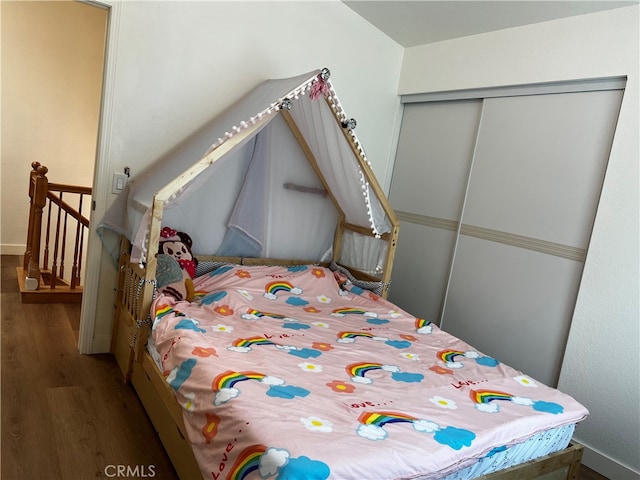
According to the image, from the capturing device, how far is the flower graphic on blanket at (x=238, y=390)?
5.54 ft

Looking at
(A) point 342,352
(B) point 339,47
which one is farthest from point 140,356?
(B) point 339,47

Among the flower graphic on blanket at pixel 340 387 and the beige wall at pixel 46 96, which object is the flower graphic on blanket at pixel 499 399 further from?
the beige wall at pixel 46 96

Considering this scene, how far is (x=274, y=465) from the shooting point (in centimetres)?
135

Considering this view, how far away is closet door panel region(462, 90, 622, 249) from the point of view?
2.77 meters

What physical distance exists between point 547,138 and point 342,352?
1828 millimetres

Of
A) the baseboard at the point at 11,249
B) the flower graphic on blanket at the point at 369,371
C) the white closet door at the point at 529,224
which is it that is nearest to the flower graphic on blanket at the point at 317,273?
the white closet door at the point at 529,224

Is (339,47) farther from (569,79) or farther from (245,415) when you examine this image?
(245,415)

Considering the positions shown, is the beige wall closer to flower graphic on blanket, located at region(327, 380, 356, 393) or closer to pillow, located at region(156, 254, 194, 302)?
pillow, located at region(156, 254, 194, 302)

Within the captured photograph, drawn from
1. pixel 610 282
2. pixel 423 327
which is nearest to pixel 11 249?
pixel 423 327

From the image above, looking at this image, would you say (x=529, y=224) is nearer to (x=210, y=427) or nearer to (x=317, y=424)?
(x=317, y=424)

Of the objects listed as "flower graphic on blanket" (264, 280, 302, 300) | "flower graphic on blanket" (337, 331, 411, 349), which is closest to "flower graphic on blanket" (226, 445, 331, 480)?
"flower graphic on blanket" (337, 331, 411, 349)

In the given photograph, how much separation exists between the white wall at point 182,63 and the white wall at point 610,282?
60.3 inches

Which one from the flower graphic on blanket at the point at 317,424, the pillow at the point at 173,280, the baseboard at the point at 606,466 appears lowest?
the baseboard at the point at 606,466

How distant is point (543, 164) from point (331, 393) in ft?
6.63
